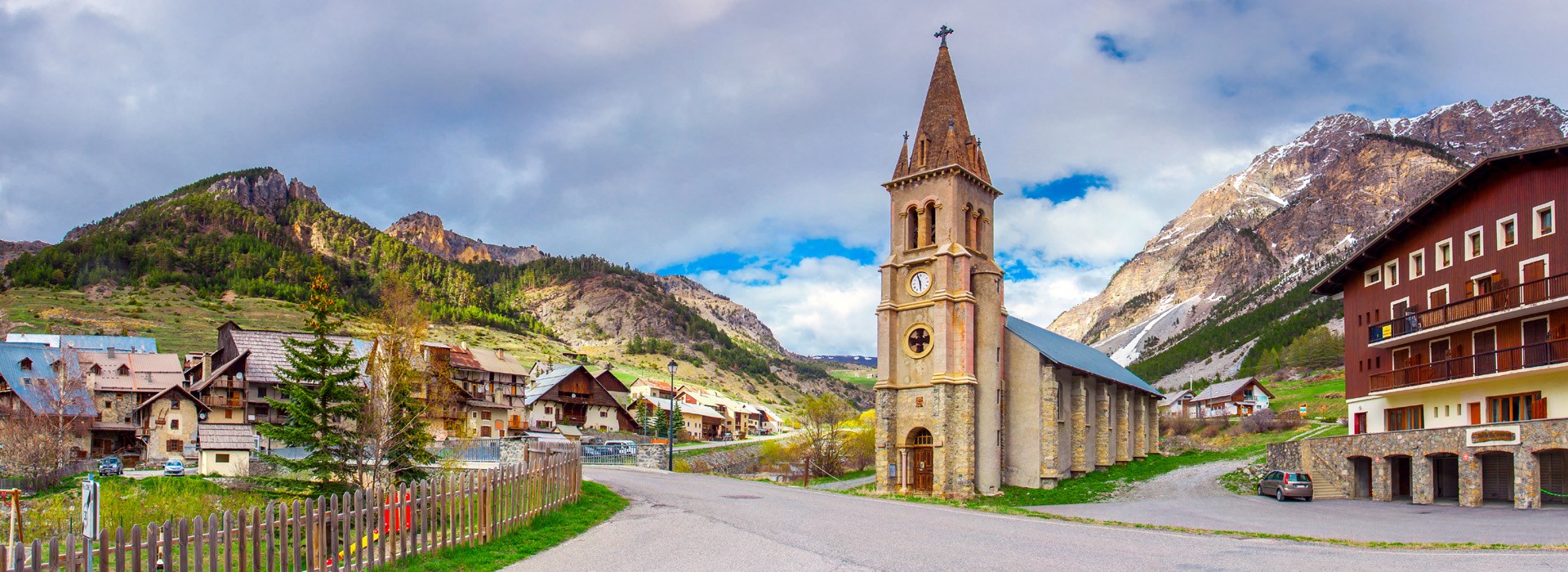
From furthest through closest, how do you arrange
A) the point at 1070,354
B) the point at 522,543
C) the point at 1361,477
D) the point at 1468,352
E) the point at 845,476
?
1. the point at 845,476
2. the point at 1070,354
3. the point at 1361,477
4. the point at 1468,352
5. the point at 522,543

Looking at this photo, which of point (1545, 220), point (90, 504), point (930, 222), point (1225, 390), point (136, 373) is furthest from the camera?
point (1225, 390)

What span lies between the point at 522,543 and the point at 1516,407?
117 ft

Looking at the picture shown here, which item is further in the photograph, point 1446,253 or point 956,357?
point 956,357

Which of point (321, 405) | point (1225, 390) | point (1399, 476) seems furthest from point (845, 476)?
point (1225, 390)

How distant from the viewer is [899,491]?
144 feet

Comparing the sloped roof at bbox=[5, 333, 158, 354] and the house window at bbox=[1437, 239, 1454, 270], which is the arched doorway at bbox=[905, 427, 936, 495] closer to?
the house window at bbox=[1437, 239, 1454, 270]

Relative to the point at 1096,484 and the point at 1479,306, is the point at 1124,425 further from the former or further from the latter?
the point at 1479,306

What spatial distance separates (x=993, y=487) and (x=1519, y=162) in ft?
76.5

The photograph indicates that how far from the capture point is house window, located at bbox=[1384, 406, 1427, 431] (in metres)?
41.2

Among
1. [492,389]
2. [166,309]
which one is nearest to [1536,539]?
[492,389]

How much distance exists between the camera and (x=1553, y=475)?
32.8 metres

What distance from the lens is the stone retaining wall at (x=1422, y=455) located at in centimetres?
3017

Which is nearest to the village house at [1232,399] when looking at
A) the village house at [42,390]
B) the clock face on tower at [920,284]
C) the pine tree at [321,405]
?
the clock face on tower at [920,284]

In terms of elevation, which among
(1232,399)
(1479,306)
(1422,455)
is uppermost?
(1479,306)
